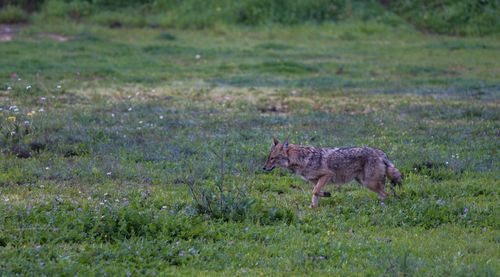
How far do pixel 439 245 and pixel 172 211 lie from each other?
284 centimetres

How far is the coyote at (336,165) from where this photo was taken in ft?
32.2

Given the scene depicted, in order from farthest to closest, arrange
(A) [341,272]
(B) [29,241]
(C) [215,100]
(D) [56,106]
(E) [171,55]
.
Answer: (E) [171,55], (C) [215,100], (D) [56,106], (B) [29,241], (A) [341,272]

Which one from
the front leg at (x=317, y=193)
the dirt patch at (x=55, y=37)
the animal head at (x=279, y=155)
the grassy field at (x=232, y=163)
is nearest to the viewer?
the grassy field at (x=232, y=163)

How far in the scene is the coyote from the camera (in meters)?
9.81

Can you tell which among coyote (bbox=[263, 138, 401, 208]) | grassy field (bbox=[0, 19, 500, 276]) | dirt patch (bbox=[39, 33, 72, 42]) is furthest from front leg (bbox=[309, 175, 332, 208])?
dirt patch (bbox=[39, 33, 72, 42])

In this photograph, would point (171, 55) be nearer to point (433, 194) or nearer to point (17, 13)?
point (17, 13)

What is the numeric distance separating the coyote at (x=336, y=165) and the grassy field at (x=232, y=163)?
0.25 meters

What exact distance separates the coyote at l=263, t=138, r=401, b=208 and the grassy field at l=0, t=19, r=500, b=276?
25 centimetres

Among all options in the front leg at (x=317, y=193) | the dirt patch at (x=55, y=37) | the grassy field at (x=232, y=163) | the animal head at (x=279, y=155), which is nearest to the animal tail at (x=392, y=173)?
the grassy field at (x=232, y=163)

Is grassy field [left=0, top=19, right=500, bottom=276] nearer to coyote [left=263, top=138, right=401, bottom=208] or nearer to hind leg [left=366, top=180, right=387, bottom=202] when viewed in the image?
hind leg [left=366, top=180, right=387, bottom=202]

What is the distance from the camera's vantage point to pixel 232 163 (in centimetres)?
1177

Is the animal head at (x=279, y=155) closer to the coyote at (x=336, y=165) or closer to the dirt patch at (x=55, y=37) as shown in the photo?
the coyote at (x=336, y=165)

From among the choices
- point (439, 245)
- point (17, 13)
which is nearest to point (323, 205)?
point (439, 245)

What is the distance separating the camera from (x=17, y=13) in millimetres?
32781
